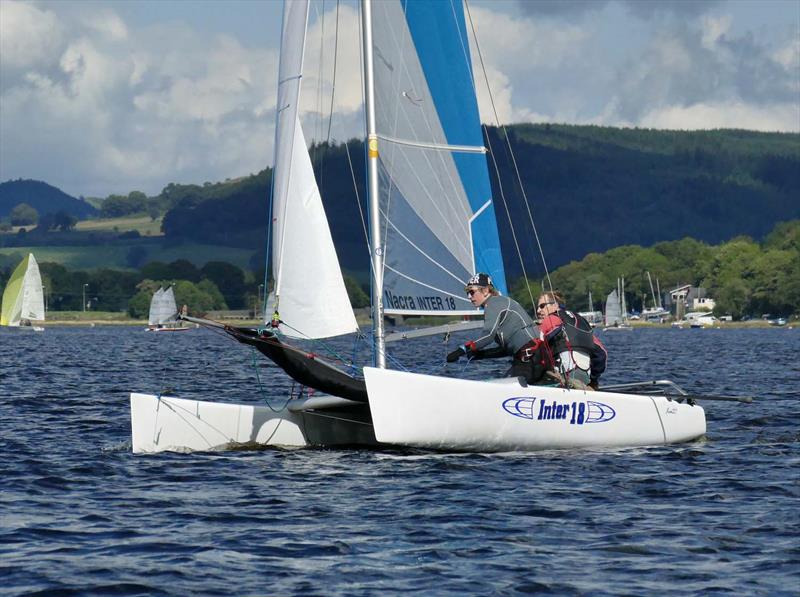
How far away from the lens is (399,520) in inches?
487

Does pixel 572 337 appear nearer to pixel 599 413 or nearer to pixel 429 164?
pixel 599 413

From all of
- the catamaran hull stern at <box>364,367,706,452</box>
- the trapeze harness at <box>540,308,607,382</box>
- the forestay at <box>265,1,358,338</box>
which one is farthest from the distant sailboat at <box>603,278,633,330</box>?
the forestay at <box>265,1,358,338</box>

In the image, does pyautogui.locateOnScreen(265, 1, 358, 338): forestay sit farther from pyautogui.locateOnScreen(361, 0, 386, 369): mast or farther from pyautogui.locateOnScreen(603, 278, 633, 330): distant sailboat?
pyautogui.locateOnScreen(603, 278, 633, 330): distant sailboat

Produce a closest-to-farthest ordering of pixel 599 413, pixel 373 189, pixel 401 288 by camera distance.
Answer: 1. pixel 599 413
2. pixel 373 189
3. pixel 401 288

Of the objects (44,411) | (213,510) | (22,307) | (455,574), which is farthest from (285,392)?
(22,307)

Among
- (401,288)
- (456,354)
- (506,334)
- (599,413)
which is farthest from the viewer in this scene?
(401,288)

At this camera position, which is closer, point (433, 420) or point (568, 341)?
point (433, 420)

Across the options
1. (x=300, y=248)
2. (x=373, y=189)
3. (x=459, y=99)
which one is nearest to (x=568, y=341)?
(x=373, y=189)

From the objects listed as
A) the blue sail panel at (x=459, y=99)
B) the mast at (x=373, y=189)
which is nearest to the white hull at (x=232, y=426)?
the mast at (x=373, y=189)

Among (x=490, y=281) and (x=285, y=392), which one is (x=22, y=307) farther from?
(x=490, y=281)

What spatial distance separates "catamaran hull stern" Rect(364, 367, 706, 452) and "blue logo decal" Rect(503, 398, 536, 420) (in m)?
0.01

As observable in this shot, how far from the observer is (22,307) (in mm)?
116125

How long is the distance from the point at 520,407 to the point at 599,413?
4.11ft

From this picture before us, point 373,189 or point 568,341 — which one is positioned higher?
point 373,189
